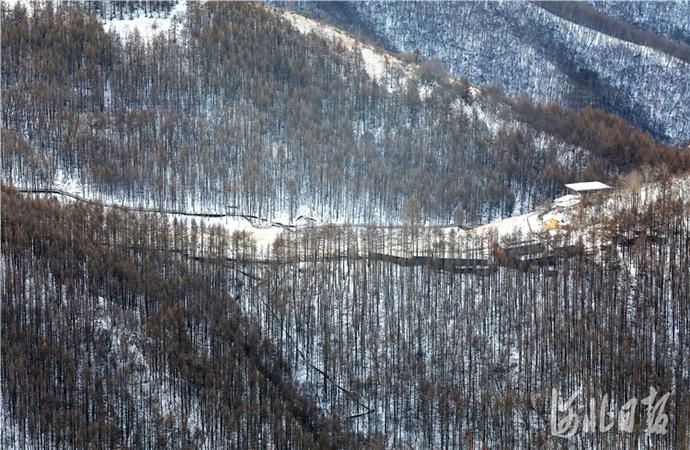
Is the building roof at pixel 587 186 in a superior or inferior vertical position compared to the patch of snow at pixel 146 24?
inferior

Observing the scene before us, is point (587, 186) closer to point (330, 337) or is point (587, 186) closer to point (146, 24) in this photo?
point (330, 337)

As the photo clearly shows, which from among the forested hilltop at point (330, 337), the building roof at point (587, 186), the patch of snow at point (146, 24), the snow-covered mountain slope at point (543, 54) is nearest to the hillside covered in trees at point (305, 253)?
the forested hilltop at point (330, 337)

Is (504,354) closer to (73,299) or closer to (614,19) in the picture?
(73,299)

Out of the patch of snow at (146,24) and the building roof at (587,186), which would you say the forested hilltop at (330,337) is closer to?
the building roof at (587,186)

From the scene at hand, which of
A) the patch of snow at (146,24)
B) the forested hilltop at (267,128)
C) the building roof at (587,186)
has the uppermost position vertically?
the patch of snow at (146,24)

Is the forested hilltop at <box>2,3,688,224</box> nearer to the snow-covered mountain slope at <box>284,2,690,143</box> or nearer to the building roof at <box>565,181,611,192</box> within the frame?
the building roof at <box>565,181,611,192</box>

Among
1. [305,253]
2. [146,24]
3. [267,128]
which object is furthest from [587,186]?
[146,24]
